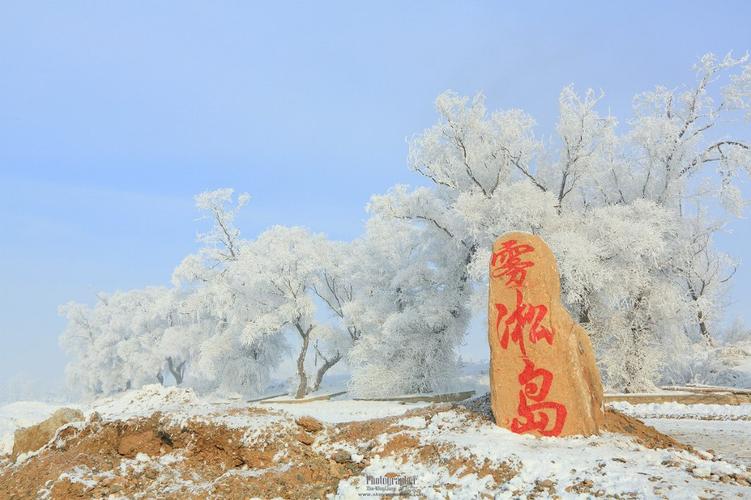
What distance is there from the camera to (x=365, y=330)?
977 inches

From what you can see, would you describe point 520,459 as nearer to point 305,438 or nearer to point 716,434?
point 305,438

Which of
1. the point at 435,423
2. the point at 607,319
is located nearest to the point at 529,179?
the point at 607,319

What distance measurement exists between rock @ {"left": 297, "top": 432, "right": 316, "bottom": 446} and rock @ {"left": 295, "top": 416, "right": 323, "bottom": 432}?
0.25 meters

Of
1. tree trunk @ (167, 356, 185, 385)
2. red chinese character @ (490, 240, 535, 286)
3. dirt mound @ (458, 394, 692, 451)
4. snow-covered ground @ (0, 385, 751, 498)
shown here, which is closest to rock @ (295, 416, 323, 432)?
snow-covered ground @ (0, 385, 751, 498)

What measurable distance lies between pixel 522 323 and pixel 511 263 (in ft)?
3.36

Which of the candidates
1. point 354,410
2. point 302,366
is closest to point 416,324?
point 354,410

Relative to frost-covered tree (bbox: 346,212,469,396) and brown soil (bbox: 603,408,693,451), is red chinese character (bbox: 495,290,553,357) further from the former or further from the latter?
frost-covered tree (bbox: 346,212,469,396)

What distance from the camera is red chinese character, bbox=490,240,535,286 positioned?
8.92 metres

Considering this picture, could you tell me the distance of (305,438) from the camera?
360 inches

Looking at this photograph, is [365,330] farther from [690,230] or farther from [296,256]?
[690,230]

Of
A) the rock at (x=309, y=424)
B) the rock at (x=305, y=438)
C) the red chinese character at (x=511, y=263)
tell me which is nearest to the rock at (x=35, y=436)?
the rock at (x=309, y=424)

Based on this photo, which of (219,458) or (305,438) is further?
(305,438)

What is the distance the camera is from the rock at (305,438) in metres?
9.09

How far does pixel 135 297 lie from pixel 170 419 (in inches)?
1496
